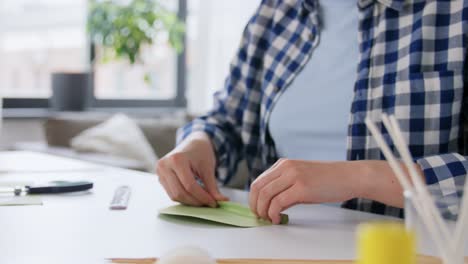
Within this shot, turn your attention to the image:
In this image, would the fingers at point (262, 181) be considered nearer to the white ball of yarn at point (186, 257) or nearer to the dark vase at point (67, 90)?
the white ball of yarn at point (186, 257)

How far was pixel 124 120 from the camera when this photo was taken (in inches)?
132

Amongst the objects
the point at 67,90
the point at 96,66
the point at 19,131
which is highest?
the point at 96,66

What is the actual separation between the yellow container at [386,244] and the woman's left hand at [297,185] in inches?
20.3

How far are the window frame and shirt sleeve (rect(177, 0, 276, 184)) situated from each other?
2.54m

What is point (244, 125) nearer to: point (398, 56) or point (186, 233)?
point (398, 56)

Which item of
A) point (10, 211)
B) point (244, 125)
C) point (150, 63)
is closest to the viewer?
point (10, 211)

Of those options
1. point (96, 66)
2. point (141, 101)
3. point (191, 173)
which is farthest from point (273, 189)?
point (141, 101)

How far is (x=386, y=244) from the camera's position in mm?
361

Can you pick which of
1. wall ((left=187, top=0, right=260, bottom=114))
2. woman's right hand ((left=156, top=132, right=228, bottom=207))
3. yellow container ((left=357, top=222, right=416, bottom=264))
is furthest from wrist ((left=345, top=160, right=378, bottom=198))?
wall ((left=187, top=0, right=260, bottom=114))

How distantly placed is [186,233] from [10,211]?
0.29m

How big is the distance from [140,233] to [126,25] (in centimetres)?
329

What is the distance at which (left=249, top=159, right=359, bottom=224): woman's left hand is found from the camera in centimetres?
89

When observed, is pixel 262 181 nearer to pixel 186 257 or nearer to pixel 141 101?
pixel 186 257

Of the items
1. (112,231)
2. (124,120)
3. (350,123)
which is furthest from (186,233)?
(124,120)
